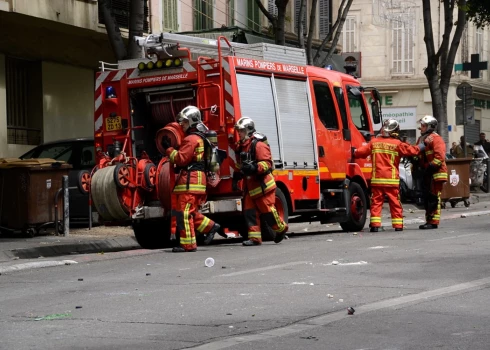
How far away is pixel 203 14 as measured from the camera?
26594 millimetres

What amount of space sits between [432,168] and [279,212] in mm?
3041

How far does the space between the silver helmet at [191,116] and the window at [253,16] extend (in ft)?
52.3

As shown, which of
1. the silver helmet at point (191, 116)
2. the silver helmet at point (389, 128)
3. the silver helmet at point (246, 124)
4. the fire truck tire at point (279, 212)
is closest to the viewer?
the silver helmet at point (191, 116)

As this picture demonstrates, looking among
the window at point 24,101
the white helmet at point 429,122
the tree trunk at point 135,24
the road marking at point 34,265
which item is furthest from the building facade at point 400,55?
the road marking at point 34,265

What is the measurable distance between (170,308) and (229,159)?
6134 mm

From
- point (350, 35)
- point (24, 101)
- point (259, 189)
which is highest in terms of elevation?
point (350, 35)

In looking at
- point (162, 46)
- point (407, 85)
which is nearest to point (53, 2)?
point (162, 46)

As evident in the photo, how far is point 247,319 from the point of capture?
7.74 metres

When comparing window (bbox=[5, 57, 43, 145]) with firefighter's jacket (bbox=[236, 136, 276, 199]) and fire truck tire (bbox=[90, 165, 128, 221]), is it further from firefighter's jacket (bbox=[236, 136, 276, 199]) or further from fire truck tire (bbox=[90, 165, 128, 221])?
firefighter's jacket (bbox=[236, 136, 276, 199])

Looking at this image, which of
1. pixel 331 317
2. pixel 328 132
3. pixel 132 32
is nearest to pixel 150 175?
pixel 328 132

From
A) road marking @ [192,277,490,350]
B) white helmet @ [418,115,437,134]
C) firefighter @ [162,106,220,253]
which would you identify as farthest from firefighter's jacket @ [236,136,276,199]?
road marking @ [192,277,490,350]

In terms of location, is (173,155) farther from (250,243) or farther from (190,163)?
(250,243)

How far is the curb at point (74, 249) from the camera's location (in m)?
14.0

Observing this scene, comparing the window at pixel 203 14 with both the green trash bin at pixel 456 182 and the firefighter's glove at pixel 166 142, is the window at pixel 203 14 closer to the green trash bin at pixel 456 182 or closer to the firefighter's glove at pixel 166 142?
the green trash bin at pixel 456 182
